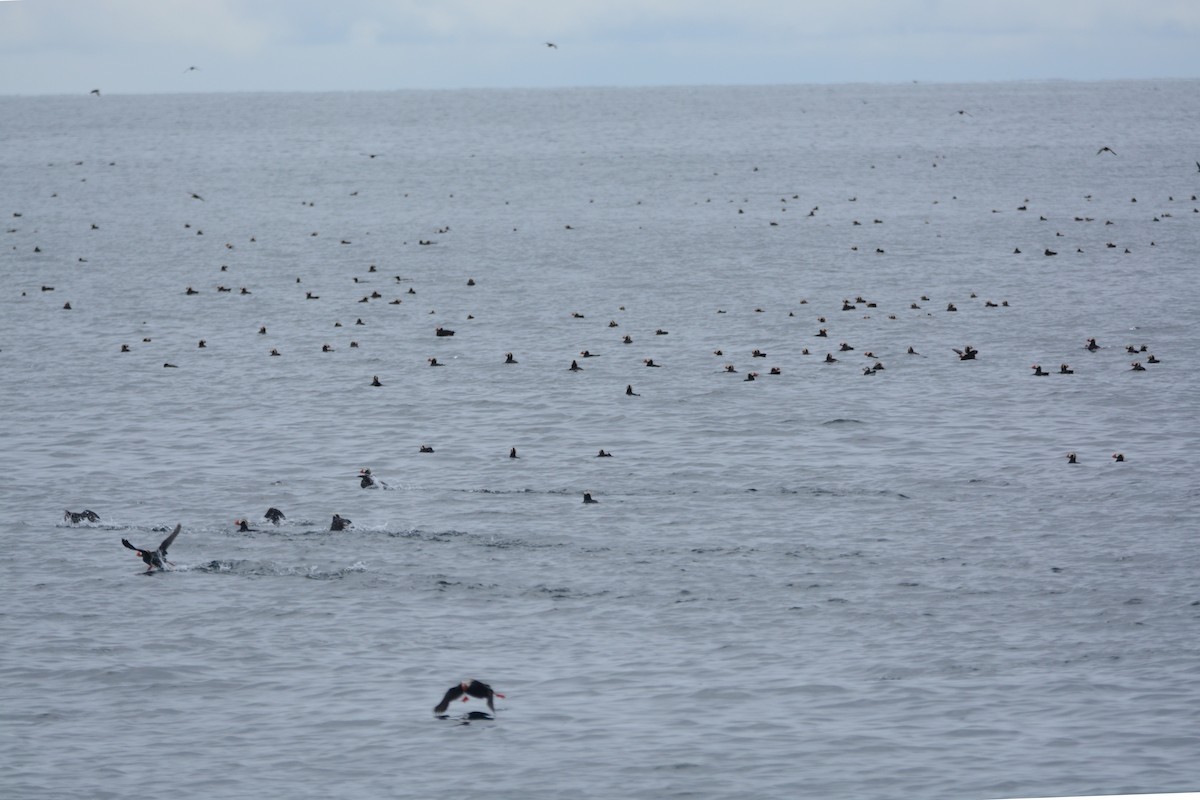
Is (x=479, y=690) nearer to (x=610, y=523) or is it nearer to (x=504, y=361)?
(x=610, y=523)

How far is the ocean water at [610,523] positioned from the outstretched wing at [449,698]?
0.48m

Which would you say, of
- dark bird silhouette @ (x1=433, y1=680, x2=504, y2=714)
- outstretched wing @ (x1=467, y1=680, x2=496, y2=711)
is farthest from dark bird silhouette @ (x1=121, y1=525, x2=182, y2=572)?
outstretched wing @ (x1=467, y1=680, x2=496, y2=711)

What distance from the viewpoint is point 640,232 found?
8769 centimetres

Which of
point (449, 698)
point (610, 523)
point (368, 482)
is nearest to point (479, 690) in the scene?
point (449, 698)

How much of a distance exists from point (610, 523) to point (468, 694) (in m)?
10.9

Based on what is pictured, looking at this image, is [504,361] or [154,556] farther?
[504,361]

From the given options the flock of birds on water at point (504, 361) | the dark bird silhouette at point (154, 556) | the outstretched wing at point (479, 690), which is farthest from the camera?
the dark bird silhouette at point (154, 556)

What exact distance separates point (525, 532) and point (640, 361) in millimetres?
18974

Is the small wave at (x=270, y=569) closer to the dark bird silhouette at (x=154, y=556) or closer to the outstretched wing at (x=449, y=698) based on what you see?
the dark bird silhouette at (x=154, y=556)

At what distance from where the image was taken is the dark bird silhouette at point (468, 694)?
67.5 feet

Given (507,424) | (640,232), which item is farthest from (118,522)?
(640,232)

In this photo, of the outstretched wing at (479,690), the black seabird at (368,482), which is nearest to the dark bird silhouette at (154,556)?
the black seabird at (368,482)

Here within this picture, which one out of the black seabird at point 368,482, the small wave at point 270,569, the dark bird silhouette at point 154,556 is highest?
the black seabird at point 368,482

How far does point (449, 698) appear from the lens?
69.9 feet
